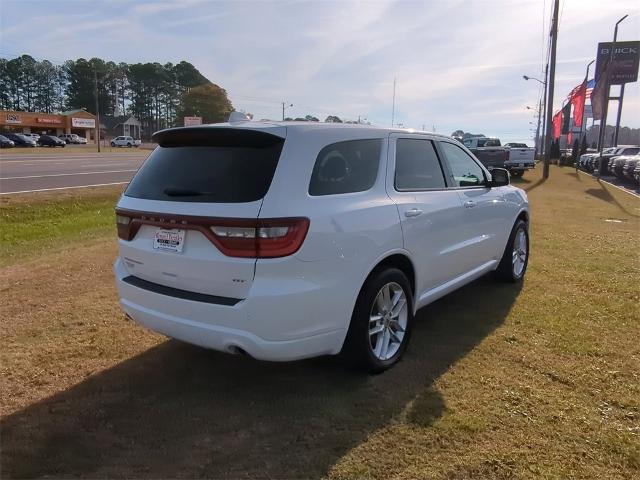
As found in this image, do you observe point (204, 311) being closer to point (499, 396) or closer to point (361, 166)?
point (361, 166)

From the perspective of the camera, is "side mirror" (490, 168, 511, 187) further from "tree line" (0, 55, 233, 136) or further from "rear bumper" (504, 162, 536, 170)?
"tree line" (0, 55, 233, 136)

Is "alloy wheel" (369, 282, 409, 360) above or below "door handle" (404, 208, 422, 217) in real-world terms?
below

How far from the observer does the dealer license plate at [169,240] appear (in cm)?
318

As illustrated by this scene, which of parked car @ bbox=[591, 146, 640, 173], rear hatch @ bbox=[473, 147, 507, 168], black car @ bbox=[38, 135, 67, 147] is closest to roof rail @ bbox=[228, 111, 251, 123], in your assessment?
rear hatch @ bbox=[473, 147, 507, 168]

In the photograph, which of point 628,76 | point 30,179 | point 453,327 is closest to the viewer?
point 453,327

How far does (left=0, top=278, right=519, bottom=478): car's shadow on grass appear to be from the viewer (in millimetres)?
2762

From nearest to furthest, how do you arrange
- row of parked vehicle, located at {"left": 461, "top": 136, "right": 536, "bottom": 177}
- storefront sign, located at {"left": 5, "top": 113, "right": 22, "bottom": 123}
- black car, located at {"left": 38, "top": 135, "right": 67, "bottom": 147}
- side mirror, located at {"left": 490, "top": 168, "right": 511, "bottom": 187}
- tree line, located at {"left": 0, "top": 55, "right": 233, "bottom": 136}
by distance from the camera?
side mirror, located at {"left": 490, "top": 168, "right": 511, "bottom": 187} → row of parked vehicle, located at {"left": 461, "top": 136, "right": 536, "bottom": 177} → black car, located at {"left": 38, "top": 135, "right": 67, "bottom": 147} → storefront sign, located at {"left": 5, "top": 113, "right": 22, "bottom": 123} → tree line, located at {"left": 0, "top": 55, "right": 233, "bottom": 136}

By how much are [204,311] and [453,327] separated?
98.2 inches

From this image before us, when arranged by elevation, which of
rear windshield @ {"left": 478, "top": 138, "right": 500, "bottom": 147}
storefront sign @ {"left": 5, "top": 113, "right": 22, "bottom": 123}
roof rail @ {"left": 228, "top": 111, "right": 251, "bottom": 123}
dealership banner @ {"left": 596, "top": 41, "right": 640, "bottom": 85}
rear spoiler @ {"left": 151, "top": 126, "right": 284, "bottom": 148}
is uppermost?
dealership banner @ {"left": 596, "top": 41, "right": 640, "bottom": 85}

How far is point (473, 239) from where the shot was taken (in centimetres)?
486

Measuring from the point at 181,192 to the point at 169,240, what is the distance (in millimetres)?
310

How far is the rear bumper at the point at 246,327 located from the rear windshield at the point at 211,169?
63cm

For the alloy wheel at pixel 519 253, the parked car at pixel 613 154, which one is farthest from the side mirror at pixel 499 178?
the parked car at pixel 613 154

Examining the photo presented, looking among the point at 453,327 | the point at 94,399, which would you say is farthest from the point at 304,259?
the point at 453,327
